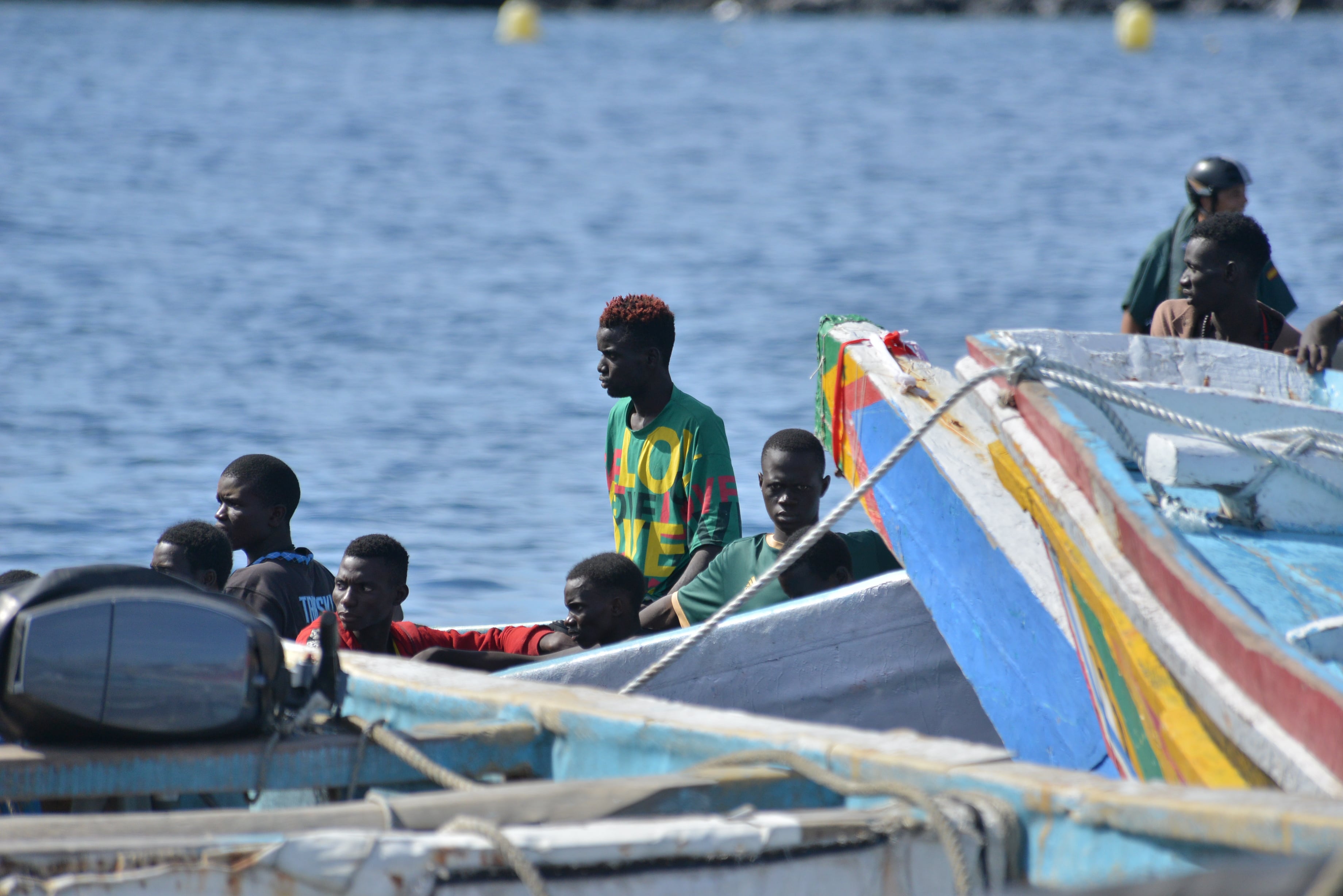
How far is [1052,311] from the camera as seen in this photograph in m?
15.0

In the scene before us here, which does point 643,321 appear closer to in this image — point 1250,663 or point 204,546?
point 204,546

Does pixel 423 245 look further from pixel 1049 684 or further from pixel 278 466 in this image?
pixel 1049 684

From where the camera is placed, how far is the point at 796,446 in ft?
14.9

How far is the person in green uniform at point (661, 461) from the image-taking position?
465cm

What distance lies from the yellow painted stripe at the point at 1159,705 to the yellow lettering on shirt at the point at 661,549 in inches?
62.4

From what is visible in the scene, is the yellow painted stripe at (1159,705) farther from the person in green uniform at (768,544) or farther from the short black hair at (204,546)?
the short black hair at (204,546)

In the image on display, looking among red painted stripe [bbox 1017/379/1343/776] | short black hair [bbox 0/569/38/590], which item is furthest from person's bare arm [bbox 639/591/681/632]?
short black hair [bbox 0/569/38/590]

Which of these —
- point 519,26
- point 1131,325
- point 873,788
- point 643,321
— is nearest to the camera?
point 873,788

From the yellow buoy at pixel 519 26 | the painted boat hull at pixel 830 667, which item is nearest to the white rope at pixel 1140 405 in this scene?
the painted boat hull at pixel 830 667

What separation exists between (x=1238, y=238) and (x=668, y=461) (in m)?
1.91

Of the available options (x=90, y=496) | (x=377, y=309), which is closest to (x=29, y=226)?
(x=377, y=309)

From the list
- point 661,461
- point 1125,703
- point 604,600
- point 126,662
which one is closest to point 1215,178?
point 661,461

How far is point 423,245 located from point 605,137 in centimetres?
1106

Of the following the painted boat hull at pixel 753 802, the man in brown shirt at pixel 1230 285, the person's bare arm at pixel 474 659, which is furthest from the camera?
the man in brown shirt at pixel 1230 285
